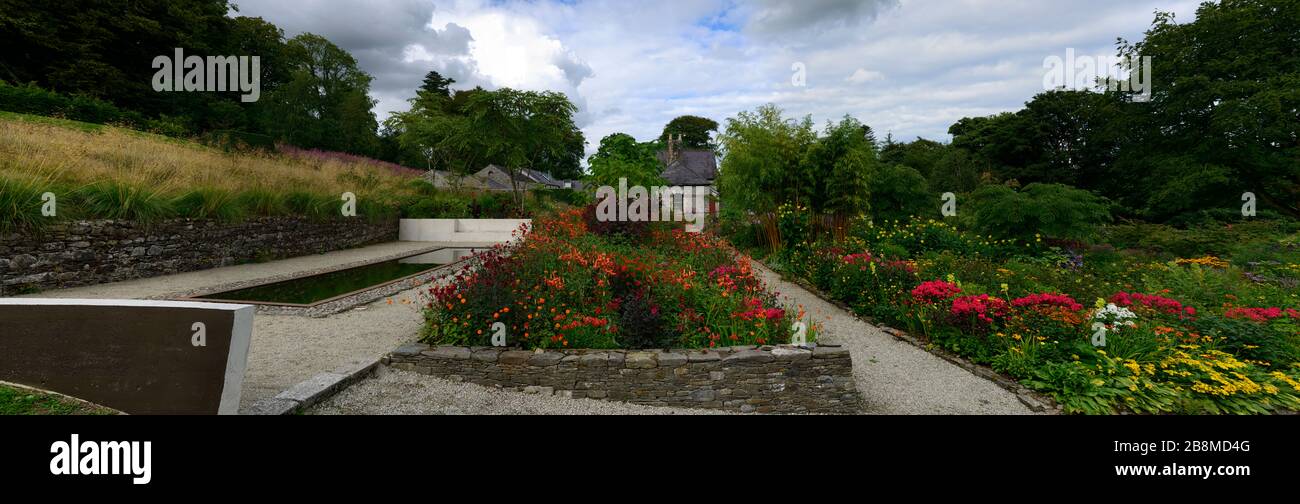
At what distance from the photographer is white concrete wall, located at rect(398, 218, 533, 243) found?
15398mm

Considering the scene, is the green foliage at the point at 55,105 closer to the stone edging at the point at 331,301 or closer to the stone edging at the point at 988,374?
the stone edging at the point at 331,301

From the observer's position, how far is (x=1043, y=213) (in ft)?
24.0

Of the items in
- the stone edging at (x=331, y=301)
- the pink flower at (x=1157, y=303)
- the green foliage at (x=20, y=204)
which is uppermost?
the green foliage at (x=20, y=204)

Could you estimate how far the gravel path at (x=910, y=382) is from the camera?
3.46m

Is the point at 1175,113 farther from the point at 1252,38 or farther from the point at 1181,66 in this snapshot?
the point at 1252,38

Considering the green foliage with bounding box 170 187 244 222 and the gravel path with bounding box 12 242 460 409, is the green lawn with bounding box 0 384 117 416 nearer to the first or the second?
the gravel path with bounding box 12 242 460 409

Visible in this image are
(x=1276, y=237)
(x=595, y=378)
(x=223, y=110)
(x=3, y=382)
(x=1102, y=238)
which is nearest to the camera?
(x=3, y=382)

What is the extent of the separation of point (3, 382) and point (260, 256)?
8456 millimetres

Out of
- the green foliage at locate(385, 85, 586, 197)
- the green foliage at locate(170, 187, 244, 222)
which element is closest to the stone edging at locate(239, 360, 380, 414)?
the green foliage at locate(170, 187, 244, 222)

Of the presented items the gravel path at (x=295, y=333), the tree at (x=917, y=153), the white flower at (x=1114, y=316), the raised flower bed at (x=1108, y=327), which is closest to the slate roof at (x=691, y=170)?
the tree at (x=917, y=153)

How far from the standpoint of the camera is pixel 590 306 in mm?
4113

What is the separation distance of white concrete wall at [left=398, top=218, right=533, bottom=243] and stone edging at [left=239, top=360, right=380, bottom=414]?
11.9m

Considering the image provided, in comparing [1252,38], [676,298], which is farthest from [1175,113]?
[676,298]

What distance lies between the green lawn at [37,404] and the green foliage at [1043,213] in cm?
1027
